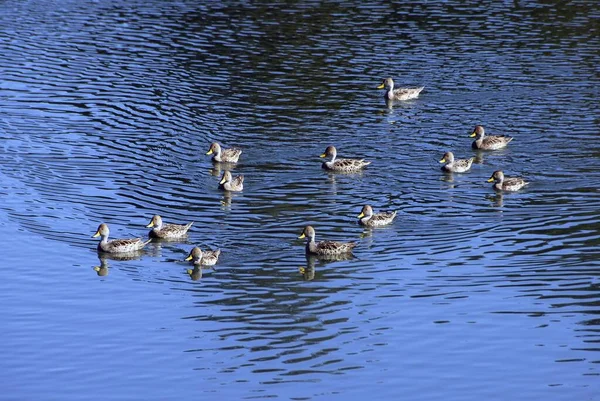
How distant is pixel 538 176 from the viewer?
34.1m

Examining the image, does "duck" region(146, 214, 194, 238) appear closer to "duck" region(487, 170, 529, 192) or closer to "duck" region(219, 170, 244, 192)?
"duck" region(219, 170, 244, 192)

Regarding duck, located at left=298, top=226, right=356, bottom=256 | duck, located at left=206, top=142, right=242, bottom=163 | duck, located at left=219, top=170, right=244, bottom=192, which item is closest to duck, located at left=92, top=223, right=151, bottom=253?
duck, located at left=298, top=226, right=356, bottom=256

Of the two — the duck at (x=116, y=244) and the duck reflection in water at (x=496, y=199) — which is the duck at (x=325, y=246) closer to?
the duck at (x=116, y=244)

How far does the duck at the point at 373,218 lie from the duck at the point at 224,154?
666 cm

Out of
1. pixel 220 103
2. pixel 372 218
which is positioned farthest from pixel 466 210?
pixel 220 103

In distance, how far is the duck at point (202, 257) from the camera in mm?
27344

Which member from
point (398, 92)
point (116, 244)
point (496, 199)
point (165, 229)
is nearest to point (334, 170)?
point (496, 199)

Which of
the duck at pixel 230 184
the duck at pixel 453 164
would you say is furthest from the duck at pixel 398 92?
the duck at pixel 230 184

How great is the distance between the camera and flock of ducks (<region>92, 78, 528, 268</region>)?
28.0m

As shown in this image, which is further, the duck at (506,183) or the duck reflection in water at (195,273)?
the duck at (506,183)

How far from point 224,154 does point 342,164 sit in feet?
12.1

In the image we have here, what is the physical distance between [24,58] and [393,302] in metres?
28.9

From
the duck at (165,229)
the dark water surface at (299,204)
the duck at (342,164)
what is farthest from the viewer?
the duck at (342,164)

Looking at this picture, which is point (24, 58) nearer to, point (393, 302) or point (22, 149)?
point (22, 149)
